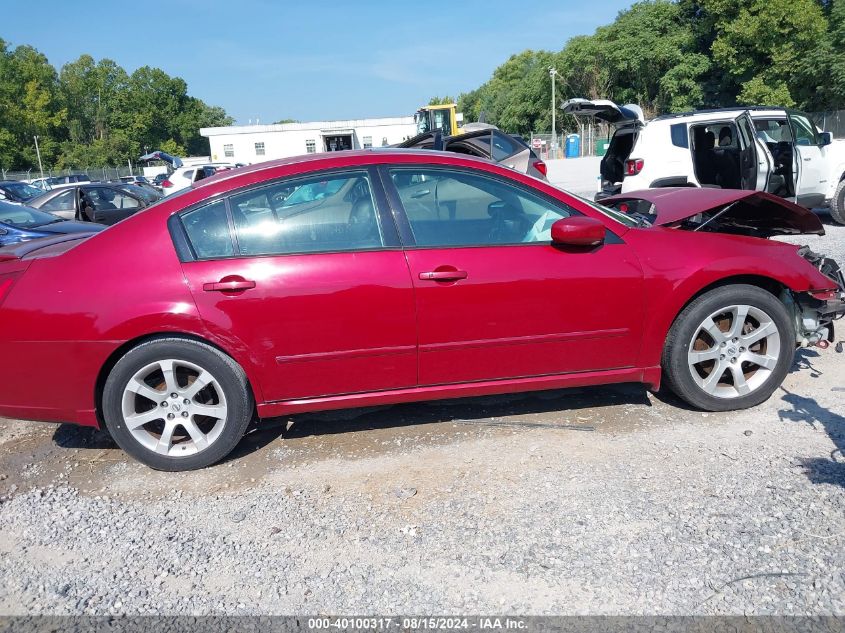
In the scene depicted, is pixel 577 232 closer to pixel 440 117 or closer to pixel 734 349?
pixel 734 349

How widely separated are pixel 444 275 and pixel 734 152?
735 cm

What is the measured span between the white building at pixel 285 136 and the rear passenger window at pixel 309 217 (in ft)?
193

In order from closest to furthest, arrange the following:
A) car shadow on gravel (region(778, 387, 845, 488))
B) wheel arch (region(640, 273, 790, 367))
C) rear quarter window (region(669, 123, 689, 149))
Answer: car shadow on gravel (region(778, 387, 845, 488)) → wheel arch (region(640, 273, 790, 367)) → rear quarter window (region(669, 123, 689, 149))

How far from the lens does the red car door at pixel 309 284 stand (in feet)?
10.3

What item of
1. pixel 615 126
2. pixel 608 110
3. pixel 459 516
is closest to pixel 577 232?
pixel 459 516

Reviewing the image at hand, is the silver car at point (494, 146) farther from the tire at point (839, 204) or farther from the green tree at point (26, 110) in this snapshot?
the green tree at point (26, 110)

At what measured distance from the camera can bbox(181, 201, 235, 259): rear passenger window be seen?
10.5 ft

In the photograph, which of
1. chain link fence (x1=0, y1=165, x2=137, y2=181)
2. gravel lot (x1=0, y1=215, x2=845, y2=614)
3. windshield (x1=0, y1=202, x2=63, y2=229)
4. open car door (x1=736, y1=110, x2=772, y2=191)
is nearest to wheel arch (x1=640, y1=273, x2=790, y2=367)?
gravel lot (x1=0, y1=215, x2=845, y2=614)

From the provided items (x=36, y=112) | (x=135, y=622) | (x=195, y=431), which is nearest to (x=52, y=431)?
(x=195, y=431)

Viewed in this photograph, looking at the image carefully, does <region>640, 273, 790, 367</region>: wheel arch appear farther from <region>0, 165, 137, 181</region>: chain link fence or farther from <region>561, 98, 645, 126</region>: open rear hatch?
<region>0, 165, 137, 181</region>: chain link fence

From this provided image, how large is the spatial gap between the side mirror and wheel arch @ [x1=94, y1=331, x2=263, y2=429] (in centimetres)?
180

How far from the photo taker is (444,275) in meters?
3.21

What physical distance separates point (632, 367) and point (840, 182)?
325 inches

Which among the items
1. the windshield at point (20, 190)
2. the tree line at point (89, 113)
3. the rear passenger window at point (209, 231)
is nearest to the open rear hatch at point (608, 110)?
the rear passenger window at point (209, 231)
